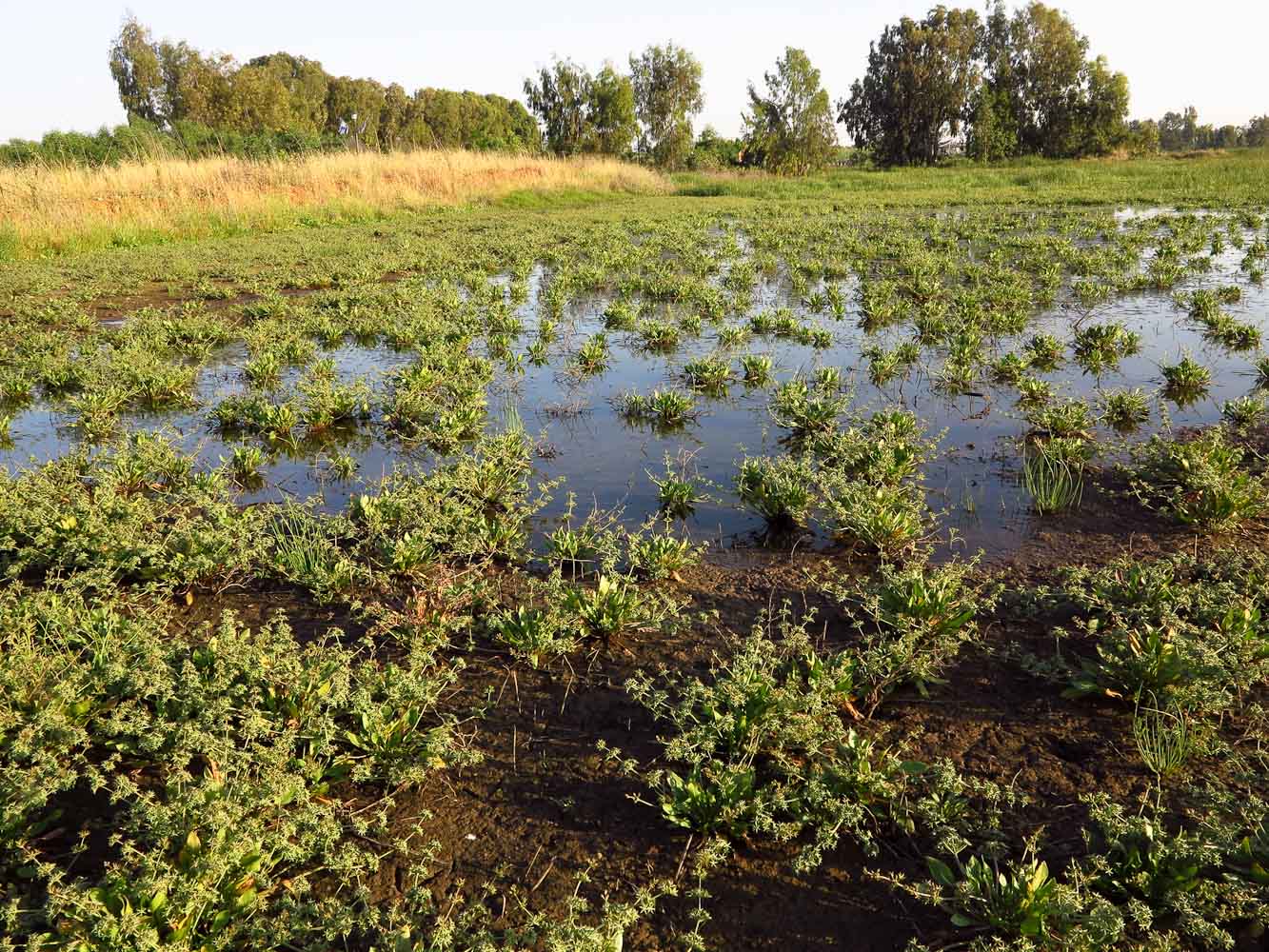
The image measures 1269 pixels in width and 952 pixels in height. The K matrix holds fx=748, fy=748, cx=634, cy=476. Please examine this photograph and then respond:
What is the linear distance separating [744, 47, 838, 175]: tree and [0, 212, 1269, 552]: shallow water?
46098 millimetres

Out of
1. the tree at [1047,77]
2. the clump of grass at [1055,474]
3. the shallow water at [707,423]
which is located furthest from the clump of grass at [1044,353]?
the tree at [1047,77]

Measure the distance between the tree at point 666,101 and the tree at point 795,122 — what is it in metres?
7.51

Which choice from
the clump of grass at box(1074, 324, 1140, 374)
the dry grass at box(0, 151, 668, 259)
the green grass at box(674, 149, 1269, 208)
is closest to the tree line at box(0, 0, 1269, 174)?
the green grass at box(674, 149, 1269, 208)

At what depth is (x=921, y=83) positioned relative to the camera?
54.7m

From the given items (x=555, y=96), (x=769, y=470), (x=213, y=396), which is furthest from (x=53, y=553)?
(x=555, y=96)

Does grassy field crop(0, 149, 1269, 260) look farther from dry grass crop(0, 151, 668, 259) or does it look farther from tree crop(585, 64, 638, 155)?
tree crop(585, 64, 638, 155)

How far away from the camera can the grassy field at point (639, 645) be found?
2.42 m

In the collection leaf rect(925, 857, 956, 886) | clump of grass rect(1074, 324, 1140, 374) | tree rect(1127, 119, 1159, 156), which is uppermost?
tree rect(1127, 119, 1159, 156)

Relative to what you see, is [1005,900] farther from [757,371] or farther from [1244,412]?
[757,371]

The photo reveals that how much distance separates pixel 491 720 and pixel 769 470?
264cm

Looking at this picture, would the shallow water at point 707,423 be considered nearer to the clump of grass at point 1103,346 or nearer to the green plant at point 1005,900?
the clump of grass at point 1103,346

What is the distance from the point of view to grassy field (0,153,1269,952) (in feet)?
7.95

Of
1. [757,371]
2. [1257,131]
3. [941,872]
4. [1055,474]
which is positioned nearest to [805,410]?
[757,371]

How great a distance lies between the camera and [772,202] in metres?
27.3
